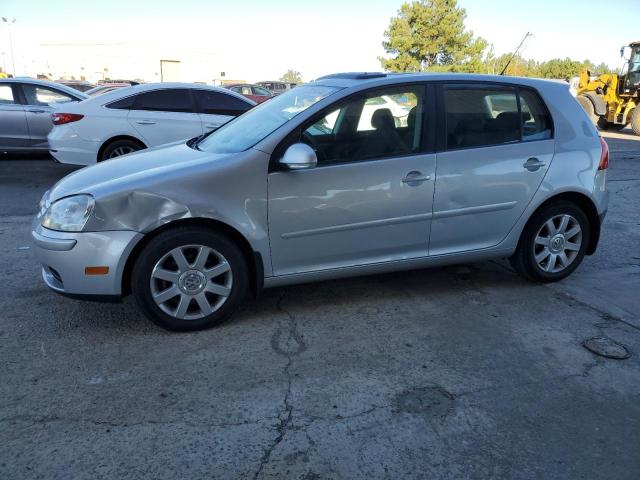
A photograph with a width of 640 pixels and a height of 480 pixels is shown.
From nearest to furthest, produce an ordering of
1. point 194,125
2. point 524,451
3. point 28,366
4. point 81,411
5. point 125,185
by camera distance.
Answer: point 524,451 → point 81,411 → point 28,366 → point 125,185 → point 194,125

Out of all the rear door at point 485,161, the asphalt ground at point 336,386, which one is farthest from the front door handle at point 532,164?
the asphalt ground at point 336,386

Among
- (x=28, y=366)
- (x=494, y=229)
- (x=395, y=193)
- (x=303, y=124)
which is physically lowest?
(x=28, y=366)

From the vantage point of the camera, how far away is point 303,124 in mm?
3643

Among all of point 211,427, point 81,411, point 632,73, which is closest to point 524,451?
point 211,427

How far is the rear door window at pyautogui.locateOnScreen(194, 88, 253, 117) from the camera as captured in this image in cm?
827

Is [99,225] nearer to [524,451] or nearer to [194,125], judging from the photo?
[524,451]

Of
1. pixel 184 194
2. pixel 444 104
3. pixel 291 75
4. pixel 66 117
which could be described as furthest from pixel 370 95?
pixel 291 75

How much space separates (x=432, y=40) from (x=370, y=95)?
47.8 m

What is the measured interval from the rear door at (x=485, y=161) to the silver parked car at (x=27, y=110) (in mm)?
7557

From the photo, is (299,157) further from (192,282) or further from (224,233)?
(192,282)

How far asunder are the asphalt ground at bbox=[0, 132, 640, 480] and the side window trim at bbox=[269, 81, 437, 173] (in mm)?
1085

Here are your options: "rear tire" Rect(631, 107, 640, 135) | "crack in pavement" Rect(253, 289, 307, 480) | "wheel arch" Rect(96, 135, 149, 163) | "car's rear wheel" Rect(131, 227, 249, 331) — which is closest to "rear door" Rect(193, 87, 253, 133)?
"wheel arch" Rect(96, 135, 149, 163)

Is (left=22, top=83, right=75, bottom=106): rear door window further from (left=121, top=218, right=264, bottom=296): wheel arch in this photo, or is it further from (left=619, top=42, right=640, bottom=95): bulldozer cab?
(left=619, top=42, right=640, bottom=95): bulldozer cab

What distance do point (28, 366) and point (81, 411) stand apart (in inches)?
25.2
